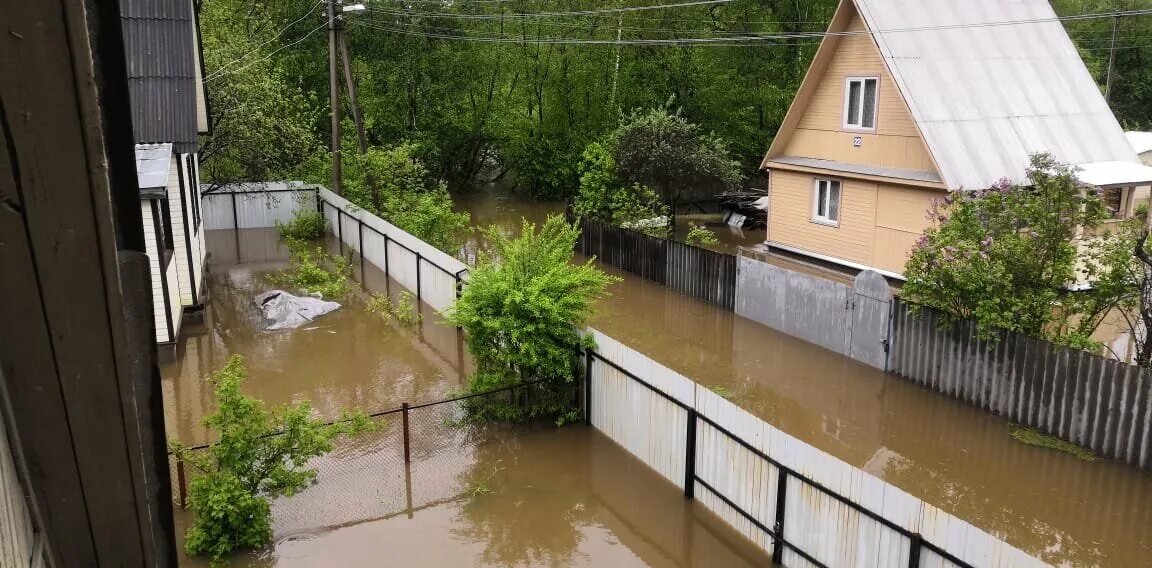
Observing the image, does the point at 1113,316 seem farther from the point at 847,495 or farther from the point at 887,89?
the point at 847,495

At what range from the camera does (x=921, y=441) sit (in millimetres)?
11297

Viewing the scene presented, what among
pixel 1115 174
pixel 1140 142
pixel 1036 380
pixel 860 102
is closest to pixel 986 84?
pixel 860 102

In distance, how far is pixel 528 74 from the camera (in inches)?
1551

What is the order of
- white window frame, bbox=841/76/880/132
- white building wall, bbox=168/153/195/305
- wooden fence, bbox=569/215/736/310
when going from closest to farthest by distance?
white building wall, bbox=168/153/195/305 < wooden fence, bbox=569/215/736/310 < white window frame, bbox=841/76/880/132

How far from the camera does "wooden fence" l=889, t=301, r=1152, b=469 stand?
10117 millimetres

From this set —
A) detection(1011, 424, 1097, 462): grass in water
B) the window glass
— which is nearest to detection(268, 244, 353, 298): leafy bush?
the window glass

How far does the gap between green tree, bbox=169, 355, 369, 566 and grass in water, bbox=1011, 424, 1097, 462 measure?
888cm

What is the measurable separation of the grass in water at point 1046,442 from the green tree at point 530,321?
5.94m

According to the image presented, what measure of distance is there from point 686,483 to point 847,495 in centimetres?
246

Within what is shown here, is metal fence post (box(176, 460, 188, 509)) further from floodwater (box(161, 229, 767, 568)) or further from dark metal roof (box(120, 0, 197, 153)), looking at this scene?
dark metal roof (box(120, 0, 197, 153))

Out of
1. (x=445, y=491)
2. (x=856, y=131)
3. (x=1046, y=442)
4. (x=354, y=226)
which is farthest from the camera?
(x=354, y=226)

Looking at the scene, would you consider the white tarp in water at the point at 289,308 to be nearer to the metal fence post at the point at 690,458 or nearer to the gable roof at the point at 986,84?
the metal fence post at the point at 690,458

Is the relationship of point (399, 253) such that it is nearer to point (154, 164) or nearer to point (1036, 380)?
point (154, 164)

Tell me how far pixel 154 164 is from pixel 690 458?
34.5 ft
